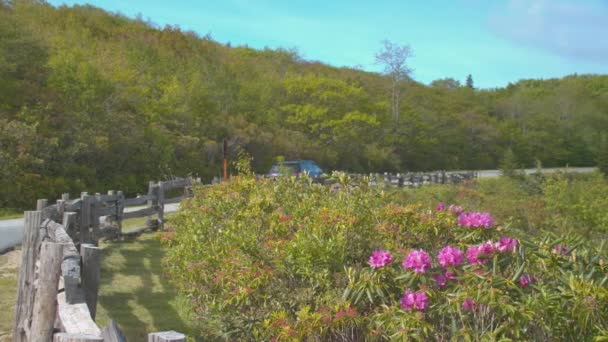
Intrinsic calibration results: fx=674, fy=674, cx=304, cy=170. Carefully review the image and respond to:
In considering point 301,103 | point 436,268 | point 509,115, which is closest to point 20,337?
point 436,268

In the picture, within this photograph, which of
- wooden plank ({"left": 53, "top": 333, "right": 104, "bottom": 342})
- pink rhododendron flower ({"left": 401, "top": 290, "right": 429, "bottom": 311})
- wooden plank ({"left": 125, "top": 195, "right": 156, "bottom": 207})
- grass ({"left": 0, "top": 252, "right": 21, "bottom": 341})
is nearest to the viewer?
wooden plank ({"left": 53, "top": 333, "right": 104, "bottom": 342})

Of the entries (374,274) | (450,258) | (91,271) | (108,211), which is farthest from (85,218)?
(450,258)

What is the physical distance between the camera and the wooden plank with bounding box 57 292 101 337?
3.41 m

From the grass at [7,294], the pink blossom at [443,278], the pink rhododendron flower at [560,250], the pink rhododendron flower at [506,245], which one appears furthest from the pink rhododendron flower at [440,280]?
the grass at [7,294]

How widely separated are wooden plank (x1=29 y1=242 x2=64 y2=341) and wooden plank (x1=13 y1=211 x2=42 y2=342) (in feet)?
4.57

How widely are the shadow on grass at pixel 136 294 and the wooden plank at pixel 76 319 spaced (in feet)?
11.5

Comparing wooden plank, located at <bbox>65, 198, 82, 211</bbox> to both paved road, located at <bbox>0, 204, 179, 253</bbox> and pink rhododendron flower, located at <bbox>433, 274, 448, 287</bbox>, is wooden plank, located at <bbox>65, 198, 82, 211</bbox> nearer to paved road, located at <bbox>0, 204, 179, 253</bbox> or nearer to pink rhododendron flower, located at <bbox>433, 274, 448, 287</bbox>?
paved road, located at <bbox>0, 204, 179, 253</bbox>

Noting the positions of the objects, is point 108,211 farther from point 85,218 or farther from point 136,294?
point 136,294

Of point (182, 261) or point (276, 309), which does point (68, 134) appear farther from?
point (276, 309)

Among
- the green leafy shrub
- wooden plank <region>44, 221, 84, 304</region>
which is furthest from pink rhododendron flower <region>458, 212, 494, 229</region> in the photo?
wooden plank <region>44, 221, 84, 304</region>

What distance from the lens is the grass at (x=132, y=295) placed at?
783 cm

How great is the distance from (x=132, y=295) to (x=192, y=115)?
27830mm

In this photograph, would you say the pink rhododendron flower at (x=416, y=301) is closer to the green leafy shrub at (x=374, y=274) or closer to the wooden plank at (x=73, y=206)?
the green leafy shrub at (x=374, y=274)

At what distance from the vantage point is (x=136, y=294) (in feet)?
30.9
